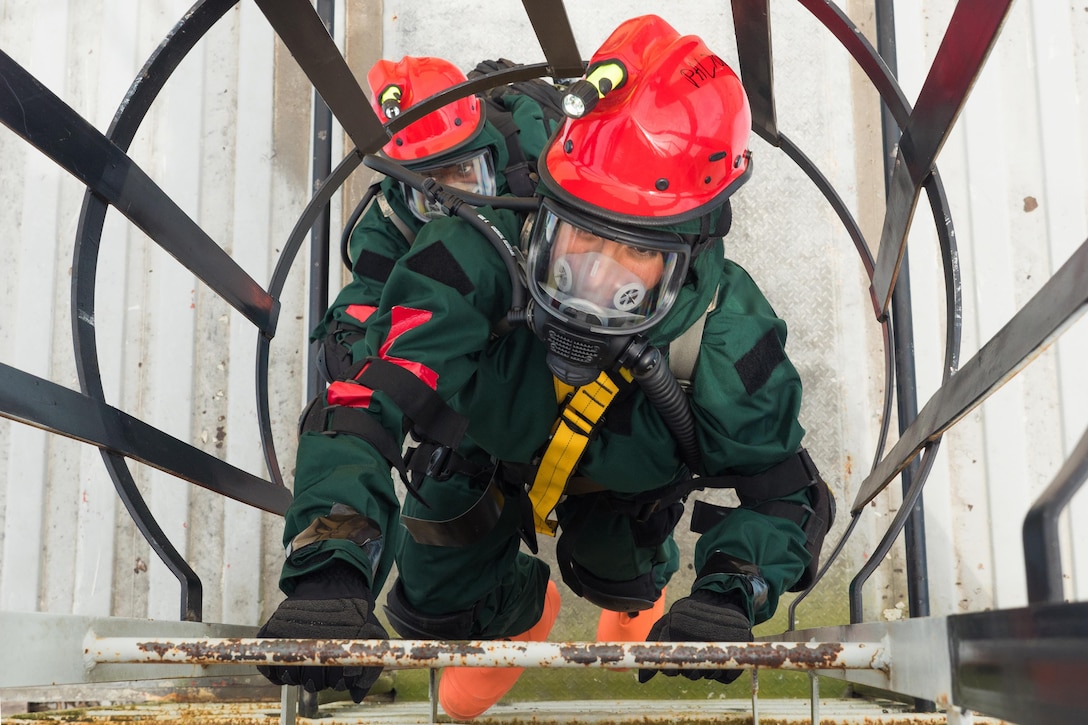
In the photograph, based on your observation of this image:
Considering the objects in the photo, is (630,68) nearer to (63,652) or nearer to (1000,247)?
(63,652)

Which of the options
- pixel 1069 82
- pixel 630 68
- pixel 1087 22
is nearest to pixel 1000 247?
pixel 1069 82

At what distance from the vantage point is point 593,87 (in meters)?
1.65

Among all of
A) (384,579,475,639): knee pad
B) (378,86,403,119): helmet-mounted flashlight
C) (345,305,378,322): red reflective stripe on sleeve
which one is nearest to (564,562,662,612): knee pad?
(384,579,475,639): knee pad

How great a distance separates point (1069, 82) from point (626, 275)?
213 centimetres

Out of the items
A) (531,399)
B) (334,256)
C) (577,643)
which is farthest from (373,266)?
(577,643)

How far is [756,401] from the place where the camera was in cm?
184

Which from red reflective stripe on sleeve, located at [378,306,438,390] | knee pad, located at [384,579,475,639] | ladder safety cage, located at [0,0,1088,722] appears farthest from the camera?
knee pad, located at [384,579,475,639]

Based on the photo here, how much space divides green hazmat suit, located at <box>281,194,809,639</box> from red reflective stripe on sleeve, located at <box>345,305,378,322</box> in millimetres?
671

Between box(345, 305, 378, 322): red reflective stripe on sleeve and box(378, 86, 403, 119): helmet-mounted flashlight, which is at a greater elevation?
Result: box(378, 86, 403, 119): helmet-mounted flashlight

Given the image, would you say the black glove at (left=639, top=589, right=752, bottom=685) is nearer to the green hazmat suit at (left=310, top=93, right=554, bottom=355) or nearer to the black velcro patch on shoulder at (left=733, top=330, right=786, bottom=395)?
the black velcro patch on shoulder at (left=733, top=330, right=786, bottom=395)

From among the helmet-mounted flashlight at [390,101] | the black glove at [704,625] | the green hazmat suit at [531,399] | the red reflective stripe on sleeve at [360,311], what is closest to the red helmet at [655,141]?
the green hazmat suit at [531,399]

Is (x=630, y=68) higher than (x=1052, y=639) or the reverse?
higher

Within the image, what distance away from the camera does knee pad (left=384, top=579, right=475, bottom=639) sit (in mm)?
2463

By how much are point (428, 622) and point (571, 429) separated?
33.4 inches
